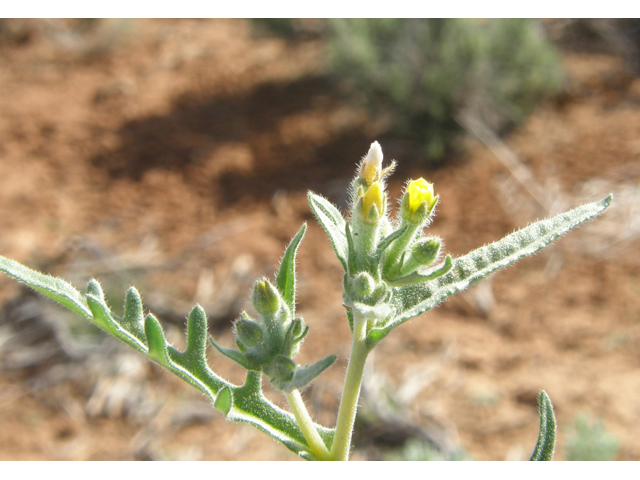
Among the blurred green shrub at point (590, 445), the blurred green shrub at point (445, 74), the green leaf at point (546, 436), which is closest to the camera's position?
the green leaf at point (546, 436)

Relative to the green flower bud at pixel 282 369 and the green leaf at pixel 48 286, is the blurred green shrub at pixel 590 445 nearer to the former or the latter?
the green flower bud at pixel 282 369

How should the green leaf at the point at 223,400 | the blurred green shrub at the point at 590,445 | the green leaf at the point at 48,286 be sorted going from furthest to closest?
the blurred green shrub at the point at 590,445
the green leaf at the point at 48,286
the green leaf at the point at 223,400

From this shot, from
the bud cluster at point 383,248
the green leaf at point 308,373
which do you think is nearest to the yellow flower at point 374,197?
the bud cluster at point 383,248

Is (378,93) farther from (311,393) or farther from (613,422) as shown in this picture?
(613,422)

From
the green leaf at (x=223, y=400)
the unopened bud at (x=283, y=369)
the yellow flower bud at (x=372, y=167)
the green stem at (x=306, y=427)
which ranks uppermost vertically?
the yellow flower bud at (x=372, y=167)

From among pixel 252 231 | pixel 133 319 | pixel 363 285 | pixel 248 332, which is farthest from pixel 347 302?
pixel 252 231

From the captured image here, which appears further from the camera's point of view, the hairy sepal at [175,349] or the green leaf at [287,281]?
the green leaf at [287,281]

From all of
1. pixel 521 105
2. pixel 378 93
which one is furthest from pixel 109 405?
pixel 521 105
